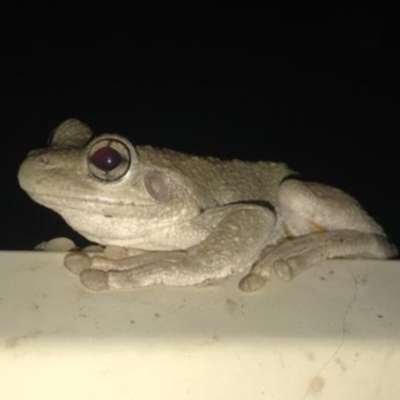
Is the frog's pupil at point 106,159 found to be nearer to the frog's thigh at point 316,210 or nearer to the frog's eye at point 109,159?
the frog's eye at point 109,159

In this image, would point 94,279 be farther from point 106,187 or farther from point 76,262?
point 106,187

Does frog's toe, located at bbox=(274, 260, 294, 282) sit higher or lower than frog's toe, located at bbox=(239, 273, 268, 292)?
higher

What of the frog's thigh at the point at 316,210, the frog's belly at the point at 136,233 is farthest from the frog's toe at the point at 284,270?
the frog's thigh at the point at 316,210

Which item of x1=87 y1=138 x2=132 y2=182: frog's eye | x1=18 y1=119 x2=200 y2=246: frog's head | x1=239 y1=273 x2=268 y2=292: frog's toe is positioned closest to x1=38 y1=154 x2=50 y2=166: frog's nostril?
x1=18 y1=119 x2=200 y2=246: frog's head

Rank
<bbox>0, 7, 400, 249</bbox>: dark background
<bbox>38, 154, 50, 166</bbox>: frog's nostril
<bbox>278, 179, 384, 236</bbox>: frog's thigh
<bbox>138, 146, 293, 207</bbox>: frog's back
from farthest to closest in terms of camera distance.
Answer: <bbox>0, 7, 400, 249</bbox>: dark background, <bbox>278, 179, 384, 236</bbox>: frog's thigh, <bbox>138, 146, 293, 207</bbox>: frog's back, <bbox>38, 154, 50, 166</bbox>: frog's nostril

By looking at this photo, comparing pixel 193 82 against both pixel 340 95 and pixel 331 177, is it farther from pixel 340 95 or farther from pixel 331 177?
pixel 331 177

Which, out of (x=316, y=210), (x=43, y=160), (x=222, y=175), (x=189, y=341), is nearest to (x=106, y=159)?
(x=43, y=160)

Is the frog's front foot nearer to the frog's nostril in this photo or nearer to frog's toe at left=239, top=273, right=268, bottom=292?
frog's toe at left=239, top=273, right=268, bottom=292
